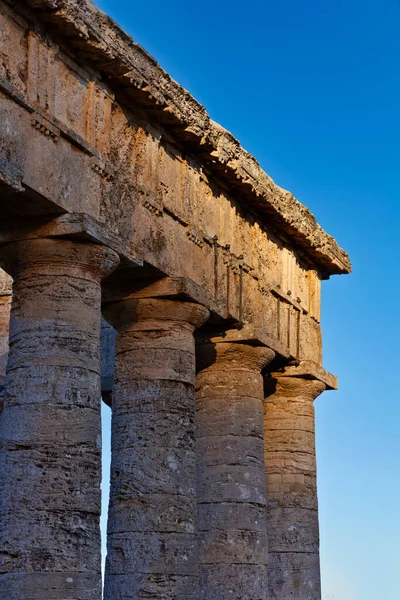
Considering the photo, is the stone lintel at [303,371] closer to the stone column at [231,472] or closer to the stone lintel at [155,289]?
the stone column at [231,472]

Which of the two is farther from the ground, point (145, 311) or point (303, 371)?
point (303, 371)

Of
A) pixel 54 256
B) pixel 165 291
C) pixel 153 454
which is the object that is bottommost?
pixel 153 454

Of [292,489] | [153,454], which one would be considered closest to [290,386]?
[292,489]

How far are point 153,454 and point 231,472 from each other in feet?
11.1

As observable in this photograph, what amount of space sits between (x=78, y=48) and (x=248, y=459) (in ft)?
26.8

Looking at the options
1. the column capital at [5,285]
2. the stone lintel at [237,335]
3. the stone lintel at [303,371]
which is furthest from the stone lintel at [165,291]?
the column capital at [5,285]

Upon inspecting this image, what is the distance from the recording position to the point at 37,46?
51.1 feet

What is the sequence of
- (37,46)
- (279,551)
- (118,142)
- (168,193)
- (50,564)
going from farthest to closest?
(279,551) < (168,193) < (118,142) < (37,46) < (50,564)

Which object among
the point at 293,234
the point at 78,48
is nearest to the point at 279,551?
the point at 293,234

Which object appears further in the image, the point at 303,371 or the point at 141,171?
the point at 303,371

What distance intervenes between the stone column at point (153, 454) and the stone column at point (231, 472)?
2548 mm

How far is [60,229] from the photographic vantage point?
15.7 m

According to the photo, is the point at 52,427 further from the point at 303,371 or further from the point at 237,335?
the point at 303,371

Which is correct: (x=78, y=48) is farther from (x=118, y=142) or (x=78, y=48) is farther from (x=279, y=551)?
(x=279, y=551)
